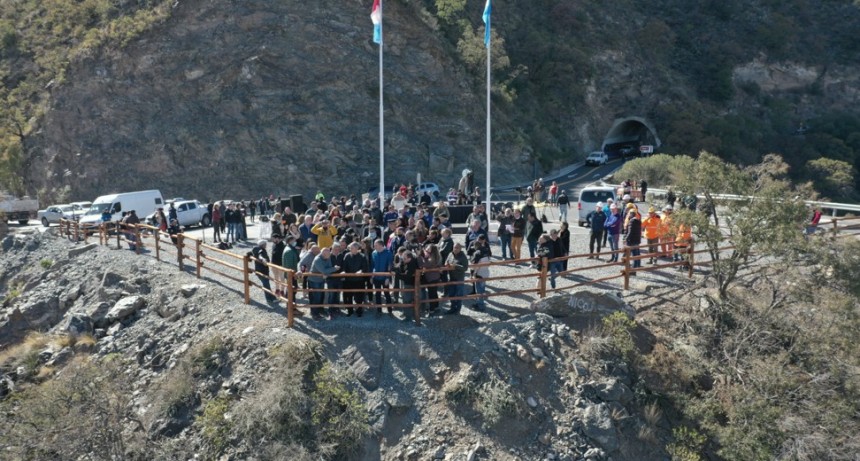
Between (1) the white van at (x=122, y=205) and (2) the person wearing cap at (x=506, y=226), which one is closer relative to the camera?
(2) the person wearing cap at (x=506, y=226)

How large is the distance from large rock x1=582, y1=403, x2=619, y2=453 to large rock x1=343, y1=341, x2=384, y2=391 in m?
3.54

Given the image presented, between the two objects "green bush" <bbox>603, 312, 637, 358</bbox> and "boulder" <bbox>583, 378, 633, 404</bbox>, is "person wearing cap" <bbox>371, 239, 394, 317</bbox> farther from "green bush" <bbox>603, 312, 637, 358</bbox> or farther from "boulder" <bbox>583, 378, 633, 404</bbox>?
"green bush" <bbox>603, 312, 637, 358</bbox>

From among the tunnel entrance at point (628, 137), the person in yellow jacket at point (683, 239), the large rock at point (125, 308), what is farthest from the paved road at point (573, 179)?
the large rock at point (125, 308)

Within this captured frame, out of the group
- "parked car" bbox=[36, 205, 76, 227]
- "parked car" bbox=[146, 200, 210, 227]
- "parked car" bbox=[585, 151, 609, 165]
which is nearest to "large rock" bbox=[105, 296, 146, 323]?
"parked car" bbox=[146, 200, 210, 227]

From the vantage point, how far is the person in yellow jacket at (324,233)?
52.9ft

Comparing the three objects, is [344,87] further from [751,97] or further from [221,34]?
[751,97]

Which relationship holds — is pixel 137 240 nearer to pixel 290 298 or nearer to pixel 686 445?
pixel 290 298

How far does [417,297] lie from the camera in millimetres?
12672

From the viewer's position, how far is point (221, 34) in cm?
4278

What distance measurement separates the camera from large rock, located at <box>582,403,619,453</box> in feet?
37.1

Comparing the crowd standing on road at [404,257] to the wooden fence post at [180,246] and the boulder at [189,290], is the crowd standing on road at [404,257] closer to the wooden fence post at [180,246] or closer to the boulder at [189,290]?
the boulder at [189,290]

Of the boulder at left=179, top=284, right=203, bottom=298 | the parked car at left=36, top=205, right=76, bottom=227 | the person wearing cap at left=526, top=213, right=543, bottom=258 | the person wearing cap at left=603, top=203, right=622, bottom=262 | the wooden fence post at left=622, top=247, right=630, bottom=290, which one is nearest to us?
the wooden fence post at left=622, top=247, right=630, bottom=290

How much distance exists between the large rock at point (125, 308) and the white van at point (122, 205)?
15337 millimetres

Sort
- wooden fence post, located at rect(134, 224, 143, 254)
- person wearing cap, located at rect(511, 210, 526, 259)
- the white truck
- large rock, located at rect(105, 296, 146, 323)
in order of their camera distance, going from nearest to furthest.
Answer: large rock, located at rect(105, 296, 146, 323)
person wearing cap, located at rect(511, 210, 526, 259)
wooden fence post, located at rect(134, 224, 143, 254)
the white truck
